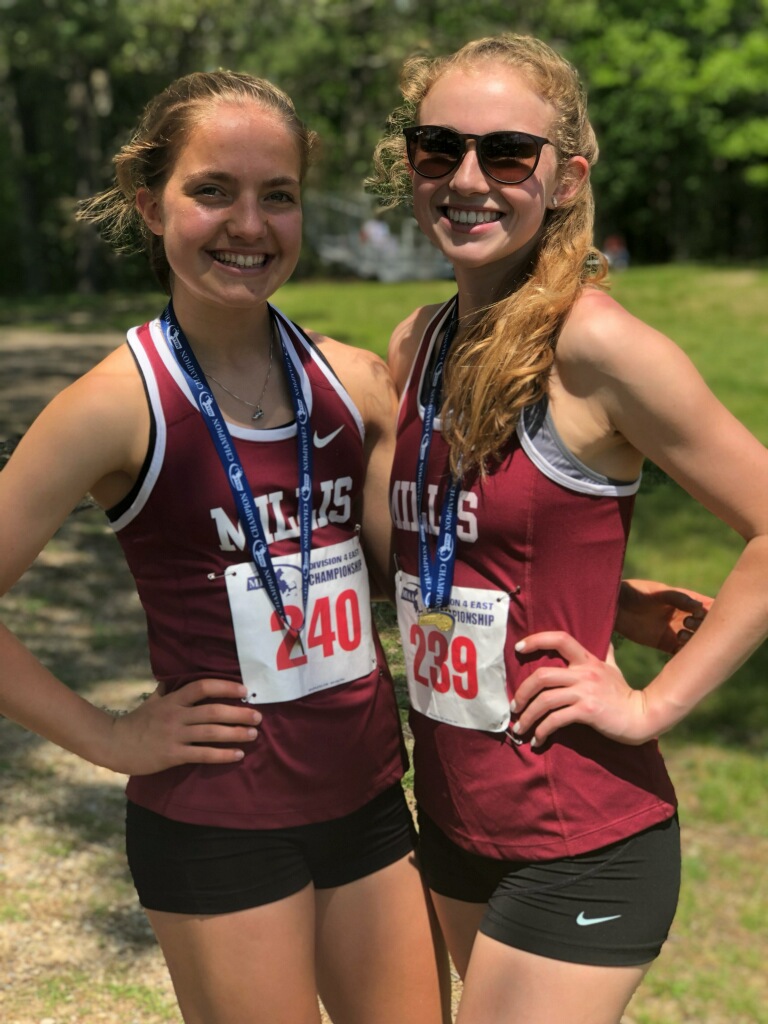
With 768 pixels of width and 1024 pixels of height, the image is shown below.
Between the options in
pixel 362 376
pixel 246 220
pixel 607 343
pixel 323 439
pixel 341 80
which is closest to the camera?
pixel 607 343

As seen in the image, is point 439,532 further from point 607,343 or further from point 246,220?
point 246,220

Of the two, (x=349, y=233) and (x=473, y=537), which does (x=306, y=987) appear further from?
(x=349, y=233)

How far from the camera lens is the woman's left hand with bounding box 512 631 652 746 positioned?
1.98 meters

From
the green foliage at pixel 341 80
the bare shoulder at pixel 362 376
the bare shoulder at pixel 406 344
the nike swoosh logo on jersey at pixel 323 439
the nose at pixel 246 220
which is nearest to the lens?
the nose at pixel 246 220

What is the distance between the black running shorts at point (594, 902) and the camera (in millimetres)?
1988

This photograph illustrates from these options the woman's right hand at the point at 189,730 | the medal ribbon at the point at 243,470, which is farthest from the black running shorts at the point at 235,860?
the medal ribbon at the point at 243,470

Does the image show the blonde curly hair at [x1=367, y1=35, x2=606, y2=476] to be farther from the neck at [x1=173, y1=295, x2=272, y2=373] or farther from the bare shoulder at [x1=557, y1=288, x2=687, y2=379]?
the neck at [x1=173, y1=295, x2=272, y2=373]

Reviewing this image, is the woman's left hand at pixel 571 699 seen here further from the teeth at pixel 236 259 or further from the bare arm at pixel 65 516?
the teeth at pixel 236 259

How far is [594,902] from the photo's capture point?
200cm

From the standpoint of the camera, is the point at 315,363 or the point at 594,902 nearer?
the point at 594,902

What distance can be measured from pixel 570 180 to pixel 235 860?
129 cm

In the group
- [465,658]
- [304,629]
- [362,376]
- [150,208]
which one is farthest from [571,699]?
[150,208]

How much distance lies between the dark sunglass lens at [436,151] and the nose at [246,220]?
30 cm

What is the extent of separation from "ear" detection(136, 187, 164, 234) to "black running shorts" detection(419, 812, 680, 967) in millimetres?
1229
